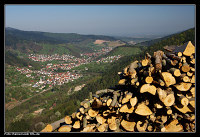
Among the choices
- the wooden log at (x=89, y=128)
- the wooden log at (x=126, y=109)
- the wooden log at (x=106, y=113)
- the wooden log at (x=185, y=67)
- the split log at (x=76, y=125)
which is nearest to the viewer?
the wooden log at (x=185, y=67)

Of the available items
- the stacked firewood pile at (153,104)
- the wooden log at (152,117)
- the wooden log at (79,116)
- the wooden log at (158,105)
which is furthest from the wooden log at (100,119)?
the wooden log at (158,105)

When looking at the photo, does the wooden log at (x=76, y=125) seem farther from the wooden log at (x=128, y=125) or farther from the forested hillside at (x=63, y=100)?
the forested hillside at (x=63, y=100)

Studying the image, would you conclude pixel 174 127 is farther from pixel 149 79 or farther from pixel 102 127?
pixel 102 127

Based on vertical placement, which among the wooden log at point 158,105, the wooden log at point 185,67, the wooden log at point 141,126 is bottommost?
the wooden log at point 141,126

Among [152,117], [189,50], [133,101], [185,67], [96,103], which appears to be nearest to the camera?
[185,67]

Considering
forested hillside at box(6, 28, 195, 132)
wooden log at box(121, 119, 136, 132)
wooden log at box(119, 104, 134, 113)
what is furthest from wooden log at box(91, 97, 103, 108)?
forested hillside at box(6, 28, 195, 132)

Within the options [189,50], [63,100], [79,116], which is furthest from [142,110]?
[63,100]

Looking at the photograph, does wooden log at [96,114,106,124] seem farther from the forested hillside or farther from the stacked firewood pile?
the forested hillside

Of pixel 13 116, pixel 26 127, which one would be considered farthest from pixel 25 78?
pixel 26 127
